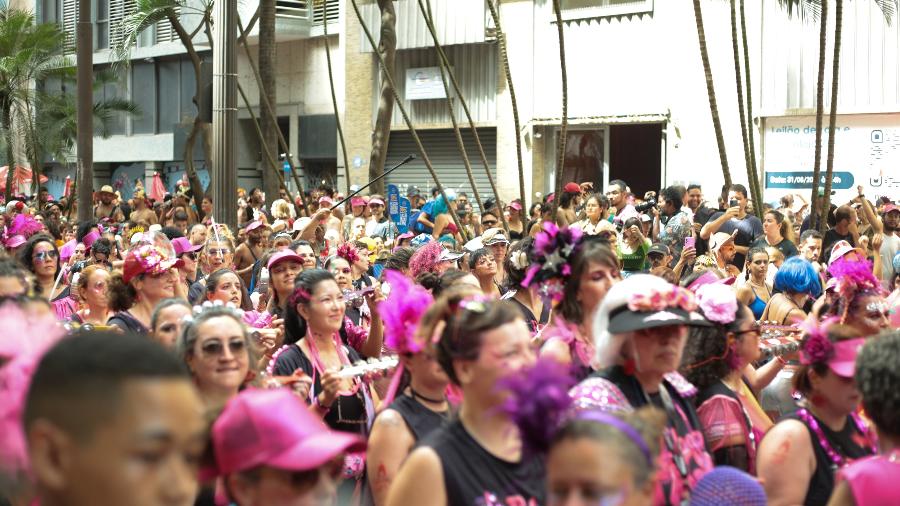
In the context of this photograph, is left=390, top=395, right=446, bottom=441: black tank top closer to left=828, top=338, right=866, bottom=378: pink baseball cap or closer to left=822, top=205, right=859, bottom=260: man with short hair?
left=828, top=338, right=866, bottom=378: pink baseball cap

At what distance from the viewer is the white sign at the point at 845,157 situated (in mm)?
22891

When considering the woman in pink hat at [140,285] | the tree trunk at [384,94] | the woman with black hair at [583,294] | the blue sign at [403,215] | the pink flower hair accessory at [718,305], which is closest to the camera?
the woman with black hair at [583,294]

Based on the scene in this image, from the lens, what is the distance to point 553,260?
5613 mm

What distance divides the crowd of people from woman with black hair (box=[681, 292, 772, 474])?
1 cm

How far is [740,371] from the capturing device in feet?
19.0

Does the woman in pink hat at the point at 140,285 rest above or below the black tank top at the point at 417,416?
above

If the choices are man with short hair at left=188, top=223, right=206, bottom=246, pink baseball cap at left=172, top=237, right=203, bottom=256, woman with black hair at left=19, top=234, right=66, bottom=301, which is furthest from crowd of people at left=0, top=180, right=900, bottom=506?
man with short hair at left=188, top=223, right=206, bottom=246

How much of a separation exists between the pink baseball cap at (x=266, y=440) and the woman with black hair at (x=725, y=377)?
2.38 meters

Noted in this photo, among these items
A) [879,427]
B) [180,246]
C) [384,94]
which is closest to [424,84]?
[384,94]

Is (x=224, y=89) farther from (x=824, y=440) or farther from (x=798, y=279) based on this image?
(x=824, y=440)

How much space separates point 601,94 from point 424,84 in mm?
5963

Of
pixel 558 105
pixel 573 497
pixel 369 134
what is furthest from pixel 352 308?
pixel 369 134

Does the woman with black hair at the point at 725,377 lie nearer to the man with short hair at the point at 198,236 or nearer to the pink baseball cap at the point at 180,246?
the pink baseball cap at the point at 180,246

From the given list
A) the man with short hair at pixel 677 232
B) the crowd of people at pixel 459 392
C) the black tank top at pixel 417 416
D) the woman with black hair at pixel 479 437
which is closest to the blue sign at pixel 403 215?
the man with short hair at pixel 677 232
